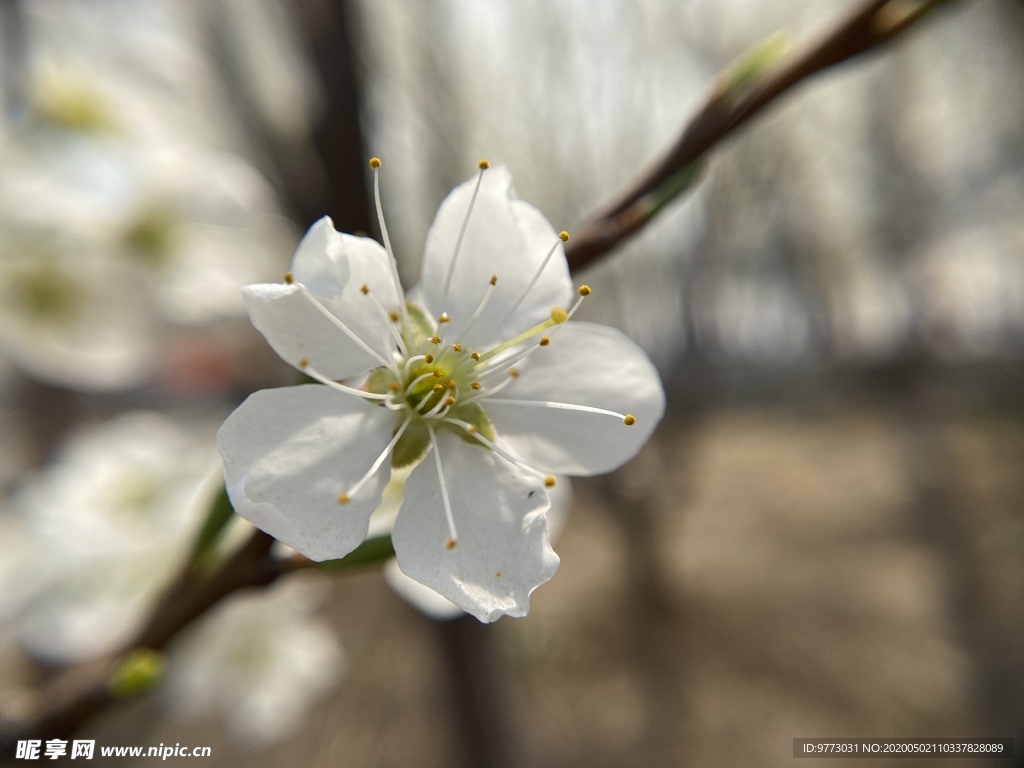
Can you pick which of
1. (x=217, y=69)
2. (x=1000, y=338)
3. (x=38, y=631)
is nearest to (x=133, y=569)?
(x=38, y=631)

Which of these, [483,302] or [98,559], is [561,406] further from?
[98,559]

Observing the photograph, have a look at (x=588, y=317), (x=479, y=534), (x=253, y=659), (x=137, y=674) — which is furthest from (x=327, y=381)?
(x=588, y=317)

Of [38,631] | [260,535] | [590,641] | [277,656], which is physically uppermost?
[260,535]

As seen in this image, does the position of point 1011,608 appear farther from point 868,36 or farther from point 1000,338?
point 868,36

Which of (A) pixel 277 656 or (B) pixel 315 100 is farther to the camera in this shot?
(B) pixel 315 100

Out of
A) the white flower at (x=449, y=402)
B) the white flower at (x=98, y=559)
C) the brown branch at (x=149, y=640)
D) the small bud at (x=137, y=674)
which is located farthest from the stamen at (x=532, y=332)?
the white flower at (x=98, y=559)

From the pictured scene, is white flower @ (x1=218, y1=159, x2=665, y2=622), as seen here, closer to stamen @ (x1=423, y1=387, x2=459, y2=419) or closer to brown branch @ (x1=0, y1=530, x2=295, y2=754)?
stamen @ (x1=423, y1=387, x2=459, y2=419)

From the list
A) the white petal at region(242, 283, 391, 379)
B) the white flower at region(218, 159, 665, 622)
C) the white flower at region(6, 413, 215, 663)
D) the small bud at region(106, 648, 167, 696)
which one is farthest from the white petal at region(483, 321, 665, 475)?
the white flower at region(6, 413, 215, 663)
